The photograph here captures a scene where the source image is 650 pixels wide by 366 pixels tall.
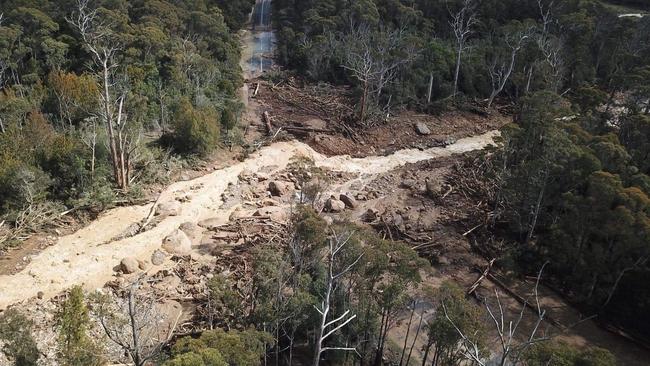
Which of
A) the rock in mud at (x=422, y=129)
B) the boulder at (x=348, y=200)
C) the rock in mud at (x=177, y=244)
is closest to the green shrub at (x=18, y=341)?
the rock in mud at (x=177, y=244)

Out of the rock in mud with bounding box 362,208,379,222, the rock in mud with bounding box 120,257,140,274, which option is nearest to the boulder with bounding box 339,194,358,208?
the rock in mud with bounding box 362,208,379,222

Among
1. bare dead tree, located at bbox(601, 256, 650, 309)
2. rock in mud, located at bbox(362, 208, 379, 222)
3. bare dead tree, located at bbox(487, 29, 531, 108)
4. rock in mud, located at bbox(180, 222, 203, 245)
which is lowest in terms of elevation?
rock in mud, located at bbox(180, 222, 203, 245)

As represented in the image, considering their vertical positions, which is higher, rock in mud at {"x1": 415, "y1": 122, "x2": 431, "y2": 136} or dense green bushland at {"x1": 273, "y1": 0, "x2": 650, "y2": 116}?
dense green bushland at {"x1": 273, "y1": 0, "x2": 650, "y2": 116}

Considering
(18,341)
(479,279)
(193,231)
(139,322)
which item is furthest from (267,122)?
(18,341)

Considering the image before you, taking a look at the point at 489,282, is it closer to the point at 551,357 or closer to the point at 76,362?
the point at 551,357

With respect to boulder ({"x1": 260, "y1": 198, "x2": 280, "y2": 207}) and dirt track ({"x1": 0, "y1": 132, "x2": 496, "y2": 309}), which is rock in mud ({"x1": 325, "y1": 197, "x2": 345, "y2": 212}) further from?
dirt track ({"x1": 0, "y1": 132, "x2": 496, "y2": 309})

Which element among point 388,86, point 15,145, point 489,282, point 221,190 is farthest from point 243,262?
point 388,86

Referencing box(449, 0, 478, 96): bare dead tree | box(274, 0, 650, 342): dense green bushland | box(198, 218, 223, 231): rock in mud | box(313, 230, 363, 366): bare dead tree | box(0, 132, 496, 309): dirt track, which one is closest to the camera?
box(313, 230, 363, 366): bare dead tree

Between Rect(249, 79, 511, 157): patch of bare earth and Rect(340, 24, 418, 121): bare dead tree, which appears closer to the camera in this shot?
Rect(249, 79, 511, 157): patch of bare earth
